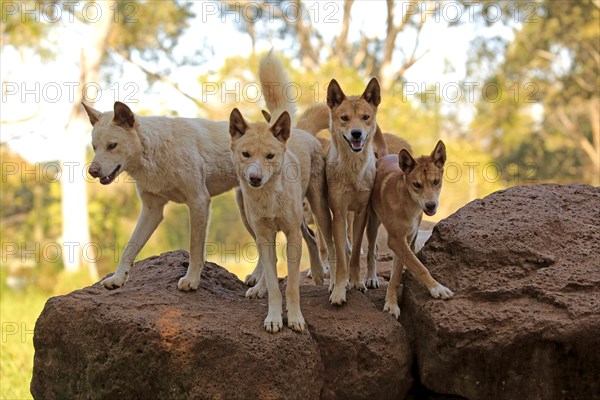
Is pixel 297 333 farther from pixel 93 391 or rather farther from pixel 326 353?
pixel 93 391

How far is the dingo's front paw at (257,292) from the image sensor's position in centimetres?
608

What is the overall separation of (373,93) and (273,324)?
211 centimetres

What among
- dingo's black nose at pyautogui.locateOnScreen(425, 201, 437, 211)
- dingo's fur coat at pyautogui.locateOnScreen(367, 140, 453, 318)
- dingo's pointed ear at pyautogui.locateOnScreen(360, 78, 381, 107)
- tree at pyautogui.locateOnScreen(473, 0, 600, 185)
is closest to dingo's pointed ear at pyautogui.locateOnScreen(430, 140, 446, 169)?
dingo's fur coat at pyautogui.locateOnScreen(367, 140, 453, 318)

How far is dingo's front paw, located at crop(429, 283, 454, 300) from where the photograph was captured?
18.1 ft

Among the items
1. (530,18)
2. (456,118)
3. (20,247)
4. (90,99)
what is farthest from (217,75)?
(456,118)

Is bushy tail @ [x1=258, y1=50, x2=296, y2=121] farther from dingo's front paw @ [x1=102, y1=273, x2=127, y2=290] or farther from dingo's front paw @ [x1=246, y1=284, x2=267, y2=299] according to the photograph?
dingo's front paw @ [x1=102, y1=273, x2=127, y2=290]

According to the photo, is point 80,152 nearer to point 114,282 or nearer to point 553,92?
point 114,282

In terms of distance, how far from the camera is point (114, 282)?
5.84 m

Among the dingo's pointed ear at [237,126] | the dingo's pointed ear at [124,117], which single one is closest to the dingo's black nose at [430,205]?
the dingo's pointed ear at [237,126]

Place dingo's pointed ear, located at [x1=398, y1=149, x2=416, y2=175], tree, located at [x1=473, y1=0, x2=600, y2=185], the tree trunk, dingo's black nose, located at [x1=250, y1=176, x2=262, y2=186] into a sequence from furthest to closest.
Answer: tree, located at [x1=473, y1=0, x2=600, y2=185], the tree trunk, dingo's pointed ear, located at [x1=398, y1=149, x2=416, y2=175], dingo's black nose, located at [x1=250, y1=176, x2=262, y2=186]

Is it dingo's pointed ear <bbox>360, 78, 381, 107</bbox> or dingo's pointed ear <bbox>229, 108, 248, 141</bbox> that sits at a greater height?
dingo's pointed ear <bbox>360, 78, 381, 107</bbox>

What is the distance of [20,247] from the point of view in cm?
2036

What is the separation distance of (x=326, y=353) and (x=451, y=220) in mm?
1554

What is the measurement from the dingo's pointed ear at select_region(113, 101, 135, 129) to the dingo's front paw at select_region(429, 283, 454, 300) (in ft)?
8.88
